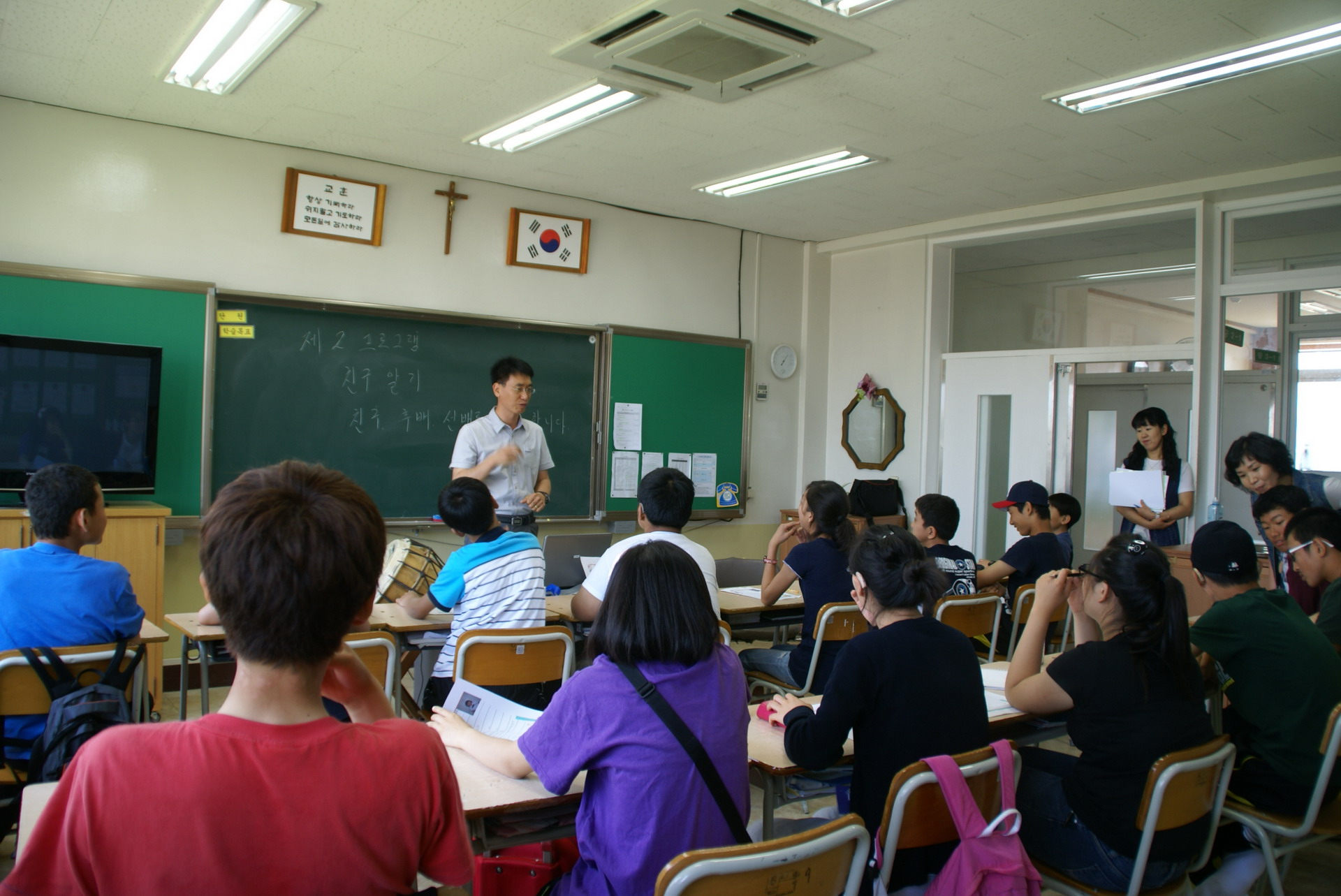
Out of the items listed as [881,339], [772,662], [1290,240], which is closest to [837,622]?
[772,662]

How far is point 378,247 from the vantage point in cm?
535

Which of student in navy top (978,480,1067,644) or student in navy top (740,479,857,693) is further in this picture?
student in navy top (978,480,1067,644)

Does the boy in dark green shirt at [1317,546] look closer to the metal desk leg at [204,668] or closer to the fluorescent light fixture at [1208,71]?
the fluorescent light fixture at [1208,71]

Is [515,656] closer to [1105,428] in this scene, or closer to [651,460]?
[651,460]

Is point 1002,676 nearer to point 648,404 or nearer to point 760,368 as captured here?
point 648,404

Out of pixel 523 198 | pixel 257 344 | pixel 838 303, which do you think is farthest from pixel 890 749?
pixel 838 303

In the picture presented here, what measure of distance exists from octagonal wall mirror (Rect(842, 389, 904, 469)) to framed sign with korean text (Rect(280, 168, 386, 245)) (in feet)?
12.2

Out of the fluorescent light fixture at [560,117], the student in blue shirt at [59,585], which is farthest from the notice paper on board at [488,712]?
the fluorescent light fixture at [560,117]

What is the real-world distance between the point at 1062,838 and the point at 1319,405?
15.8 feet

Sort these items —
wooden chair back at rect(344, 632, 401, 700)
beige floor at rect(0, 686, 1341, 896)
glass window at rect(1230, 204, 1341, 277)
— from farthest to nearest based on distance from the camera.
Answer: glass window at rect(1230, 204, 1341, 277), beige floor at rect(0, 686, 1341, 896), wooden chair back at rect(344, 632, 401, 700)

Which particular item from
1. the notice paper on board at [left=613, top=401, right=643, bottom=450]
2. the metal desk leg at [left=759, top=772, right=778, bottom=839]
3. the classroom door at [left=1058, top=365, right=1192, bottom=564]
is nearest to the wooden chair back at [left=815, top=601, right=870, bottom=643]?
the metal desk leg at [left=759, top=772, right=778, bottom=839]

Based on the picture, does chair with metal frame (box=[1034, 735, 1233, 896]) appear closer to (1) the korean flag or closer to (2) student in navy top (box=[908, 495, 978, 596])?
(2) student in navy top (box=[908, 495, 978, 596])

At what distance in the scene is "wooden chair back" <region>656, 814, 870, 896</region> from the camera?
53.0 inches

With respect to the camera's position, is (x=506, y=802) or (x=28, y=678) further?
(x=28, y=678)
